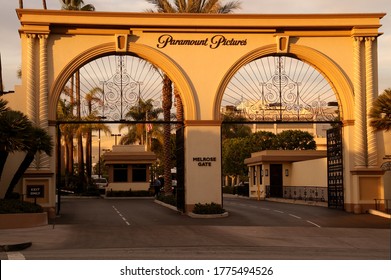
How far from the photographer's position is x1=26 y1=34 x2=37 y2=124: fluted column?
31.1m

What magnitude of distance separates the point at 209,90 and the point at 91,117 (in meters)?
37.1

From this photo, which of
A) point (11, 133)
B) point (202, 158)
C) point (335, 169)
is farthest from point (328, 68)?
point (11, 133)

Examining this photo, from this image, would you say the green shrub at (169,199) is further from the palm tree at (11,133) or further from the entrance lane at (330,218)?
the palm tree at (11,133)

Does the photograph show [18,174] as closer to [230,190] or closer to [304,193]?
[304,193]

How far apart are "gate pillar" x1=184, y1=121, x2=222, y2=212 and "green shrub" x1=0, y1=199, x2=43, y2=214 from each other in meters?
7.08

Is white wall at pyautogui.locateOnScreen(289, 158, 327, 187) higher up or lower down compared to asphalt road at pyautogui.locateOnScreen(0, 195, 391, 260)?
higher up

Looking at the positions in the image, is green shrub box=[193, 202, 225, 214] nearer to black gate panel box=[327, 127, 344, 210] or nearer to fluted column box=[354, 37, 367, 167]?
black gate panel box=[327, 127, 344, 210]

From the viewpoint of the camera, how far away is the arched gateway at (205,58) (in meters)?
31.4

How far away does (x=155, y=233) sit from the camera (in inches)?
977

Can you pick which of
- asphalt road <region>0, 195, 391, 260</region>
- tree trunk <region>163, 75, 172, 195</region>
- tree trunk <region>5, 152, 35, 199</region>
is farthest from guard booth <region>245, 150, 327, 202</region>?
tree trunk <region>5, 152, 35, 199</region>

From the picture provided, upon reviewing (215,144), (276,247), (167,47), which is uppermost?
(167,47)

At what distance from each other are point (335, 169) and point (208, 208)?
294 inches

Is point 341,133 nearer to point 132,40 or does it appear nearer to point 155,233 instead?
point 132,40
